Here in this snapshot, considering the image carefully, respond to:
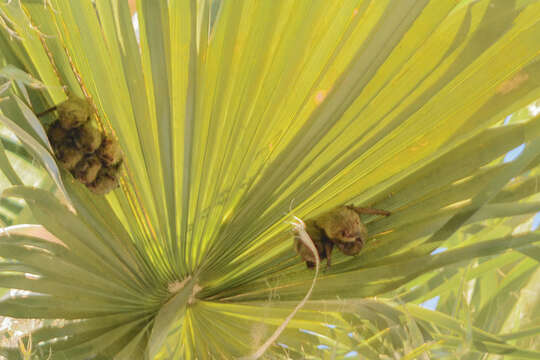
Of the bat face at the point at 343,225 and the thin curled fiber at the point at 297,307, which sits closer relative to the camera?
the thin curled fiber at the point at 297,307

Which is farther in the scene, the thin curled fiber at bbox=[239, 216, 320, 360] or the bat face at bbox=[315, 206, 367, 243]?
the bat face at bbox=[315, 206, 367, 243]

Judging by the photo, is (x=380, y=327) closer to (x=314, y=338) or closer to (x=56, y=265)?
(x=314, y=338)

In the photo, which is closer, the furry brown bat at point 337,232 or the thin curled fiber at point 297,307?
the thin curled fiber at point 297,307

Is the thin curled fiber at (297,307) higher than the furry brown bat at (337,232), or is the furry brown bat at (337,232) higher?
the furry brown bat at (337,232)

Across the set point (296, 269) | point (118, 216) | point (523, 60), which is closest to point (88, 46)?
point (118, 216)
